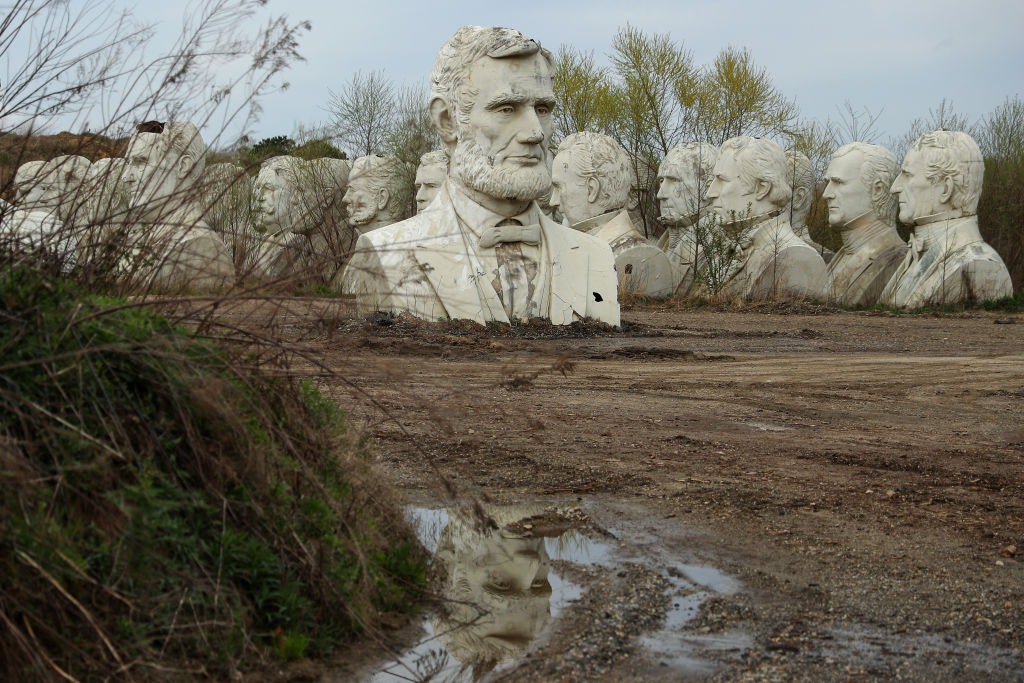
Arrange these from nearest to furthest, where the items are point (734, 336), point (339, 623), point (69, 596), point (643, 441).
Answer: point (69, 596)
point (339, 623)
point (643, 441)
point (734, 336)

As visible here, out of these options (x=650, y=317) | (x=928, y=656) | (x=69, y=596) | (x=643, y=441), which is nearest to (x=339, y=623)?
(x=69, y=596)

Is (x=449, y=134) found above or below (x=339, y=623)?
above

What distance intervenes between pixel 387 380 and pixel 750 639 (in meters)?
1.45

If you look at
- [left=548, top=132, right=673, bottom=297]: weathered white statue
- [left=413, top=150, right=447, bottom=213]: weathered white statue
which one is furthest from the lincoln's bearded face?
[left=413, top=150, right=447, bottom=213]: weathered white statue

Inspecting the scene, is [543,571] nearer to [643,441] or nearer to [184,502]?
[184,502]

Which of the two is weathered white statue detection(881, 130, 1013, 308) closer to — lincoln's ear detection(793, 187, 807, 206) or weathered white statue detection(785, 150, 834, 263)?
weathered white statue detection(785, 150, 834, 263)

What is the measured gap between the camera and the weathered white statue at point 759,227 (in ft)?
62.2

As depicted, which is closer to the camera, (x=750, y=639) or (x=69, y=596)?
(x=69, y=596)

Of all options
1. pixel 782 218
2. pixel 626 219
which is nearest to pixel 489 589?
pixel 782 218

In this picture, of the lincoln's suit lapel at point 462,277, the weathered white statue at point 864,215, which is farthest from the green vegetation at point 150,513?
the weathered white statue at point 864,215

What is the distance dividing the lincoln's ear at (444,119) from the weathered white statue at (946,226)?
8.51 meters

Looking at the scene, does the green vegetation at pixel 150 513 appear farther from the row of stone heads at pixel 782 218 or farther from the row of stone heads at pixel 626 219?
the row of stone heads at pixel 782 218

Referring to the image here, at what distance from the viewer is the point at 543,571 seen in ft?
17.1

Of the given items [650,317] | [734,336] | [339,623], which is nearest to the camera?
[339,623]
